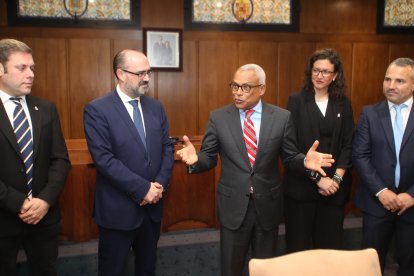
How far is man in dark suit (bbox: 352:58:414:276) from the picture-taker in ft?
7.59

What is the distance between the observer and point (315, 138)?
246cm

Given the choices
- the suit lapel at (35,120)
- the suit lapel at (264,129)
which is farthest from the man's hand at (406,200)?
the suit lapel at (35,120)

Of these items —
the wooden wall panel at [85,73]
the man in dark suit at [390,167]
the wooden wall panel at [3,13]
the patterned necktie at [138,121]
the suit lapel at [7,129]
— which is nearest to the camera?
the suit lapel at [7,129]

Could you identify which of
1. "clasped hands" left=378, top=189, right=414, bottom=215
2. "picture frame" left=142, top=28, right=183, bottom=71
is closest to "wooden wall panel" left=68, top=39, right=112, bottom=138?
"picture frame" left=142, top=28, right=183, bottom=71

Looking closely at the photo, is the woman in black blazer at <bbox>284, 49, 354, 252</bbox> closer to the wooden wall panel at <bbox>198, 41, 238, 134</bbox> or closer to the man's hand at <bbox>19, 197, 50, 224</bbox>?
the man's hand at <bbox>19, 197, 50, 224</bbox>

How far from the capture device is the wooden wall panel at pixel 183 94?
18.4 ft

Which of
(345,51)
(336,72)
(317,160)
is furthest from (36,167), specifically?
(345,51)

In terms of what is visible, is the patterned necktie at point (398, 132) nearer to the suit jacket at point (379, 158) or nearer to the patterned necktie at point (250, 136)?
the suit jacket at point (379, 158)

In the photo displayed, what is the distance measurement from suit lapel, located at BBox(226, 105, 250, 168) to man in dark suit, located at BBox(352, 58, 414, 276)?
2.56 ft

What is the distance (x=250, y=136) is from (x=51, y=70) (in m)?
4.01

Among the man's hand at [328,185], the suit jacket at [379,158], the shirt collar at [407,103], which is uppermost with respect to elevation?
the shirt collar at [407,103]

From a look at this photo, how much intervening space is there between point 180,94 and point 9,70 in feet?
12.6

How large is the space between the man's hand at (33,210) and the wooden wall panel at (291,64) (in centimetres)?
445

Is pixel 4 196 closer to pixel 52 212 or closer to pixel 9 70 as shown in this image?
pixel 52 212
